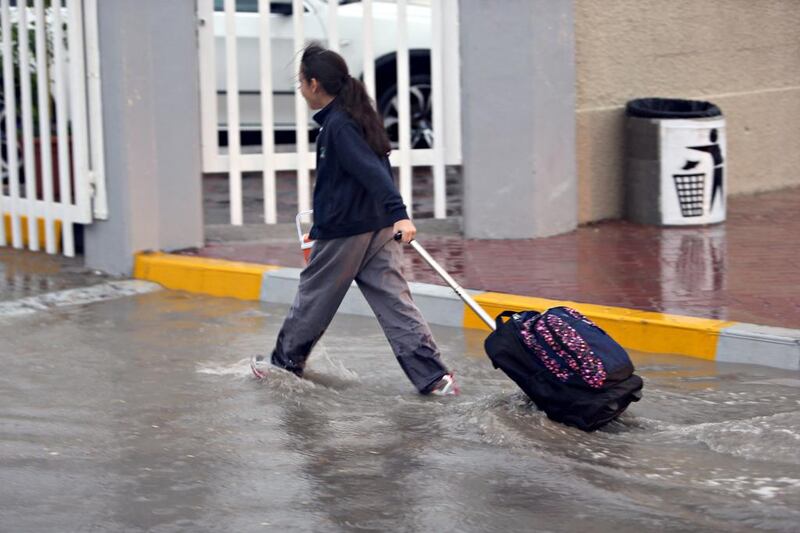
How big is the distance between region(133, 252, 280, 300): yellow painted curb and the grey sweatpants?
227cm

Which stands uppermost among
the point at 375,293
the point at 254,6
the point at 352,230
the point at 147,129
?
the point at 254,6

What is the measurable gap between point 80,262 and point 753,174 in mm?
5444

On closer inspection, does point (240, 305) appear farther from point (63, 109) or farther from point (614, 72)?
point (614, 72)

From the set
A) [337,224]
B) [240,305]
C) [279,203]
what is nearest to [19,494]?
[337,224]

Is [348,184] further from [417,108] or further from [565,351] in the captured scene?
[417,108]

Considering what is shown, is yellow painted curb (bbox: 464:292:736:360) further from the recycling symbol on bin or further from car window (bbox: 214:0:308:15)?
car window (bbox: 214:0:308:15)

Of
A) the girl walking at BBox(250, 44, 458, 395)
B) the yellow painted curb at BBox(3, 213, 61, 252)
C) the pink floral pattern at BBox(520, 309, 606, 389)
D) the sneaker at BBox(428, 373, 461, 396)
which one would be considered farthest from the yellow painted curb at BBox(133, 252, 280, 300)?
the pink floral pattern at BBox(520, 309, 606, 389)

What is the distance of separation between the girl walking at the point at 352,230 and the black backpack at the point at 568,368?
66 cm

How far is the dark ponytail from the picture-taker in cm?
548

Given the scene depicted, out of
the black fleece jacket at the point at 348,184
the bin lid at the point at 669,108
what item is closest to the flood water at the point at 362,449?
the black fleece jacket at the point at 348,184

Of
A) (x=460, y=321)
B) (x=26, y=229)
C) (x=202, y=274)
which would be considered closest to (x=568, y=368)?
(x=460, y=321)

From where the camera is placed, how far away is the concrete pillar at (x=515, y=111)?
29.0 ft

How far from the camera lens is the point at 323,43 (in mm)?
10094

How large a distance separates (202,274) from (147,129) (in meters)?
1.03
